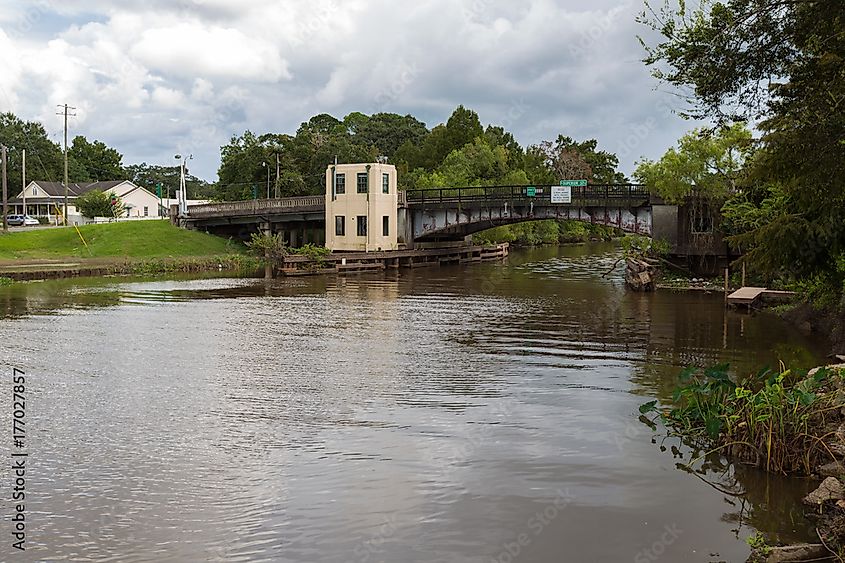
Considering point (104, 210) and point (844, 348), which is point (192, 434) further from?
point (104, 210)

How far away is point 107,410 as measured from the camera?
49.6 feet

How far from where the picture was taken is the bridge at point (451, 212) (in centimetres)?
4991

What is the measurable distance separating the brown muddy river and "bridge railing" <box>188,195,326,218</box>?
111 feet

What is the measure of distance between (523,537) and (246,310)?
76.2 feet

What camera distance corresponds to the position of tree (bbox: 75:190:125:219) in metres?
79.7

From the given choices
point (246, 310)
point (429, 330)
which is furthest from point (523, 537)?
point (246, 310)

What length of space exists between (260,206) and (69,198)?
41.1m

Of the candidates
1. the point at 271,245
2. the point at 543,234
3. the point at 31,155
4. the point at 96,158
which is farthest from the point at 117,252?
the point at 96,158

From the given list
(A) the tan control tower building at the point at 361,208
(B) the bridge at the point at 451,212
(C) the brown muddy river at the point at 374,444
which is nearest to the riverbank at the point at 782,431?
(C) the brown muddy river at the point at 374,444

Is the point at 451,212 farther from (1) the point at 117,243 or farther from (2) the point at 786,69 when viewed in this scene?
(2) the point at 786,69

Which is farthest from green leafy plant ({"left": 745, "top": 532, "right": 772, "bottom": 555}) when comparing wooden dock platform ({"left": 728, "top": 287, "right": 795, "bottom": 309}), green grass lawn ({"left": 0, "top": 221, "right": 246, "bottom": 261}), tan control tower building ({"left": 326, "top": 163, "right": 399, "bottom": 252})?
green grass lawn ({"left": 0, "top": 221, "right": 246, "bottom": 261})

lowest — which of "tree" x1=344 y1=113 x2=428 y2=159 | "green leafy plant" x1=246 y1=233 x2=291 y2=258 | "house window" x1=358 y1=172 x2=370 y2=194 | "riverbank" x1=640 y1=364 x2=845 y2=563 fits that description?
"riverbank" x1=640 y1=364 x2=845 y2=563

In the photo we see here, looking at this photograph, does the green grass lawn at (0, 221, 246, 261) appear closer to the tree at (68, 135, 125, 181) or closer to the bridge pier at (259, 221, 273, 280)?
the bridge pier at (259, 221, 273, 280)

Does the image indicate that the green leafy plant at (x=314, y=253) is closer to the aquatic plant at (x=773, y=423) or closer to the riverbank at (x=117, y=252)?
the riverbank at (x=117, y=252)
